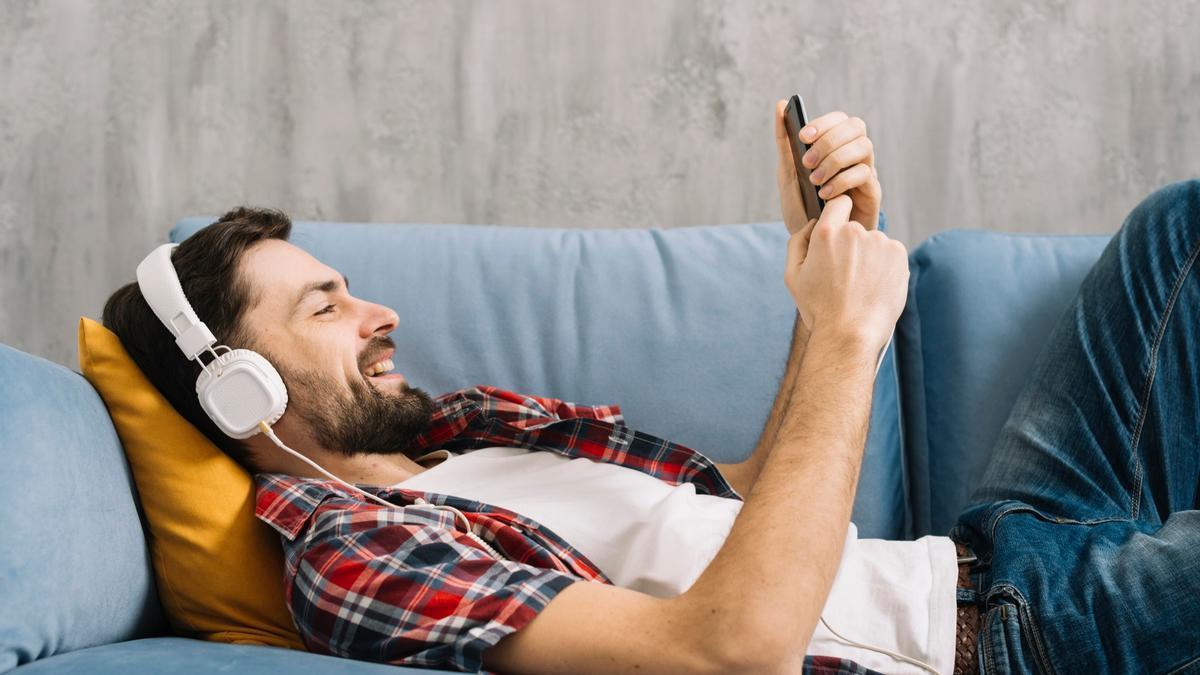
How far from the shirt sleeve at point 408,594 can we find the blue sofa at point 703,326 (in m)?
0.49

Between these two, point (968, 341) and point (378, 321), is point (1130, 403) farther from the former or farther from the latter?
point (378, 321)

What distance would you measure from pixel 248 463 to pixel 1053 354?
104 cm

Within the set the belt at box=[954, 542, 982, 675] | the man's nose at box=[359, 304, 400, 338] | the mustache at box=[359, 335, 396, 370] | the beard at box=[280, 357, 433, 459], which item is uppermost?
the man's nose at box=[359, 304, 400, 338]

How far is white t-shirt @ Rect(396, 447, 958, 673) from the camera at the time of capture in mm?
1053

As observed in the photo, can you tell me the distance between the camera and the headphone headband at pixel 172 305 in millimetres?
1145

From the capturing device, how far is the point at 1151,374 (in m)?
1.31

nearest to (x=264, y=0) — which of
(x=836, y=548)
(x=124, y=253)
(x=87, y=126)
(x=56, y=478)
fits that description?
(x=87, y=126)

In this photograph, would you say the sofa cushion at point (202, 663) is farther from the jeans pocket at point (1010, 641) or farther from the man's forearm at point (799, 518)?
the jeans pocket at point (1010, 641)

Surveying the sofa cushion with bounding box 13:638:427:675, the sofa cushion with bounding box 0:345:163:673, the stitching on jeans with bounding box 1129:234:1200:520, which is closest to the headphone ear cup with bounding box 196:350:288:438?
the sofa cushion with bounding box 0:345:163:673

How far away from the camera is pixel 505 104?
1.83m

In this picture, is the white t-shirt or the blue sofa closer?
the white t-shirt

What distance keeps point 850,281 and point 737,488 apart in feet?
1.32

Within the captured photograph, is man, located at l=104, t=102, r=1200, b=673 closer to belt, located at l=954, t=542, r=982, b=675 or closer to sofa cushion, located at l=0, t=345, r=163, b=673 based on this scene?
belt, located at l=954, t=542, r=982, b=675

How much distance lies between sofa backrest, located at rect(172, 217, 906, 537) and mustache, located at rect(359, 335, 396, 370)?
0.34 ft
